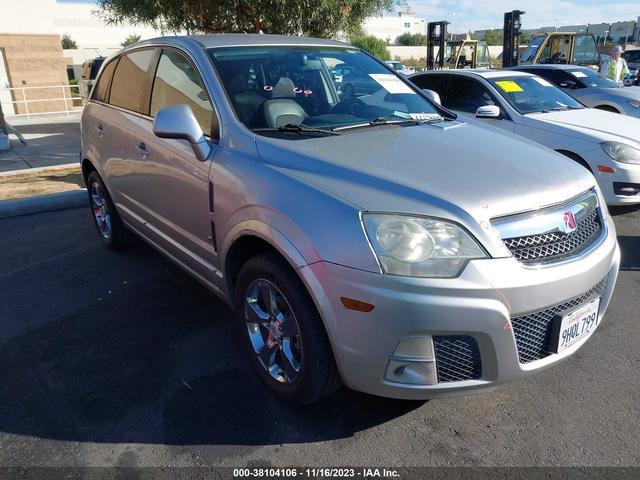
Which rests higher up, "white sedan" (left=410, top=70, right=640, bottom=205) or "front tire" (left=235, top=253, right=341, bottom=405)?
"white sedan" (left=410, top=70, right=640, bottom=205)

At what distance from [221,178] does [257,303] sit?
69 centimetres

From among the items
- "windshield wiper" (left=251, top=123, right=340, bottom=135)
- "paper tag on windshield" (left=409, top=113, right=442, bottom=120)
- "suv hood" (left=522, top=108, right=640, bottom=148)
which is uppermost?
"windshield wiper" (left=251, top=123, right=340, bottom=135)

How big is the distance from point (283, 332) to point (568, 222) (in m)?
1.43

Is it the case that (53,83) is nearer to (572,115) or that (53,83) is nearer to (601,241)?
(572,115)

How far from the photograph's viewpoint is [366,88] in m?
3.60

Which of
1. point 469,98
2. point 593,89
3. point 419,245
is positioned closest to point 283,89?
point 419,245

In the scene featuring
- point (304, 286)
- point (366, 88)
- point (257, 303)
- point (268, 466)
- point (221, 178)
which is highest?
point (366, 88)

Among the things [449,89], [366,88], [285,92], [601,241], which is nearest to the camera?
[601,241]

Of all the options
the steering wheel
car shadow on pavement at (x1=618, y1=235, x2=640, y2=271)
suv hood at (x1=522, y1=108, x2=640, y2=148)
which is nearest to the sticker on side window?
suv hood at (x1=522, y1=108, x2=640, y2=148)

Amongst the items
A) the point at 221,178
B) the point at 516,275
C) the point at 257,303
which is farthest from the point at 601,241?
the point at 221,178

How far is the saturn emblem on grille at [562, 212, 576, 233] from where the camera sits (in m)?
2.36

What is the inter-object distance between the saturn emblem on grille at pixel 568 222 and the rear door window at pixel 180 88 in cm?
194

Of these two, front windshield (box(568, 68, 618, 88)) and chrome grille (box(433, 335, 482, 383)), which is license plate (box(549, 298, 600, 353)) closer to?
chrome grille (box(433, 335, 482, 383))

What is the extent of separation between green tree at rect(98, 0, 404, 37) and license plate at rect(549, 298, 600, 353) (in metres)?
7.33
